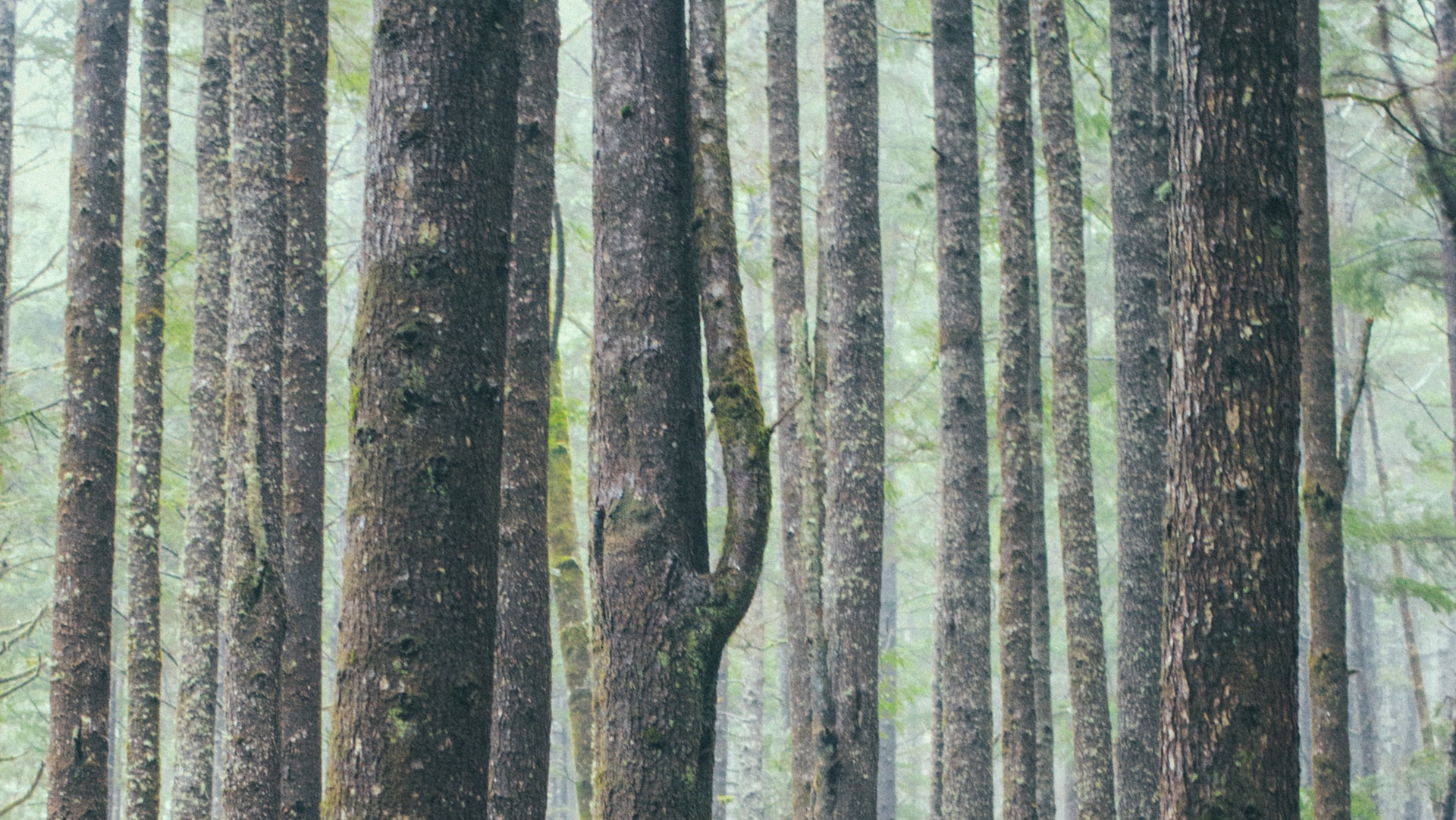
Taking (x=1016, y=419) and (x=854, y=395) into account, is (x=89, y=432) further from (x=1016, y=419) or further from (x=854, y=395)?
(x=1016, y=419)

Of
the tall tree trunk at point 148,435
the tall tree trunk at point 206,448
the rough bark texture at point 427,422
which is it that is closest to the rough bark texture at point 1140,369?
the tall tree trunk at point 206,448

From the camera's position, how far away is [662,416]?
4.73 metres

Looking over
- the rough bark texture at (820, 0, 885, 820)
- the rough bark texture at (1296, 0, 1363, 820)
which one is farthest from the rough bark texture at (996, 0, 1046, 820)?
the rough bark texture at (1296, 0, 1363, 820)

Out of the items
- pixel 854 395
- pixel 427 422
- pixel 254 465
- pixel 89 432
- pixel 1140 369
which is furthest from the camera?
pixel 1140 369

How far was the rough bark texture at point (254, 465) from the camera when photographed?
573 cm

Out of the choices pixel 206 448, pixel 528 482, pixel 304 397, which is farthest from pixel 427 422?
pixel 206 448

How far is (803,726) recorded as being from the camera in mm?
9562

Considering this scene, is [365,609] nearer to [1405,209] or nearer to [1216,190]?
[1216,190]

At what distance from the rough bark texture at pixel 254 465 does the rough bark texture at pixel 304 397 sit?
15.3 inches

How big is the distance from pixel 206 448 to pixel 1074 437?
6.87m

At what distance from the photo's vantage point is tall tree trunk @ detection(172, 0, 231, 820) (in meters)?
8.04

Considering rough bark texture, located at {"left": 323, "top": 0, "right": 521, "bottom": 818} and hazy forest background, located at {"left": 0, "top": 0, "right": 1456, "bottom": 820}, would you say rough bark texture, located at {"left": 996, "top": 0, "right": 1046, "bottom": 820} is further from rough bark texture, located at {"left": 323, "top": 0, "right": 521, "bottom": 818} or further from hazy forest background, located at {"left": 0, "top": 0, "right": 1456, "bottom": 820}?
rough bark texture, located at {"left": 323, "top": 0, "right": 521, "bottom": 818}

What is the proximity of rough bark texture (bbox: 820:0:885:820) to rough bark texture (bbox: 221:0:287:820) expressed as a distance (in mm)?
3714

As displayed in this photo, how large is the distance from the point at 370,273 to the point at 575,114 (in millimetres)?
31855
